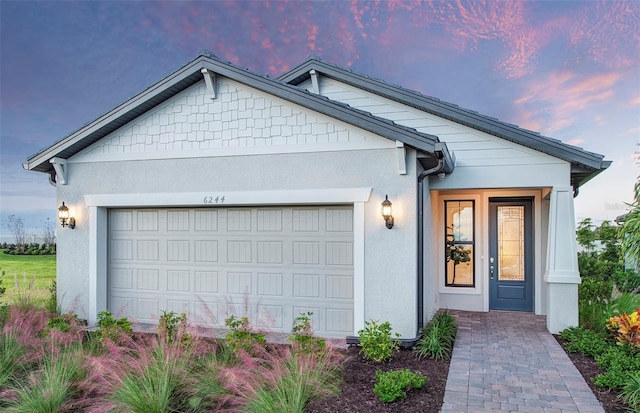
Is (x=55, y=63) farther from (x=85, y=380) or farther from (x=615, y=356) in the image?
(x=615, y=356)

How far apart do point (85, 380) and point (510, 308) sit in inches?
339

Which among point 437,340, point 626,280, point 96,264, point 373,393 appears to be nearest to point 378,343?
point 437,340

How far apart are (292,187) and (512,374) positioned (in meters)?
4.45

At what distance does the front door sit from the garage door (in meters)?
4.20

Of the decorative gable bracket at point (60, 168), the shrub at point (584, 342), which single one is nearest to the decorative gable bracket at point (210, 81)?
the decorative gable bracket at point (60, 168)

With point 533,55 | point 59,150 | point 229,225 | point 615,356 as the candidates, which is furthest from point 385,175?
point 533,55

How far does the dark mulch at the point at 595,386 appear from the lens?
450 centimetres

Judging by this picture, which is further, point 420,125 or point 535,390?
point 420,125

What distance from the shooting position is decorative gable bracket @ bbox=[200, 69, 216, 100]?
7.45m

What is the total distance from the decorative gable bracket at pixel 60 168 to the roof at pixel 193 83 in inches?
3.4

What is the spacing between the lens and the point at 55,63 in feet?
45.0

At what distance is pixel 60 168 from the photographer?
27.7ft

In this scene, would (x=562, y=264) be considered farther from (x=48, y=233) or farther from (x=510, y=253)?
(x=48, y=233)

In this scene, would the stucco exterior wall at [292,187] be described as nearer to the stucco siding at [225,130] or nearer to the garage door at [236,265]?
the stucco siding at [225,130]
